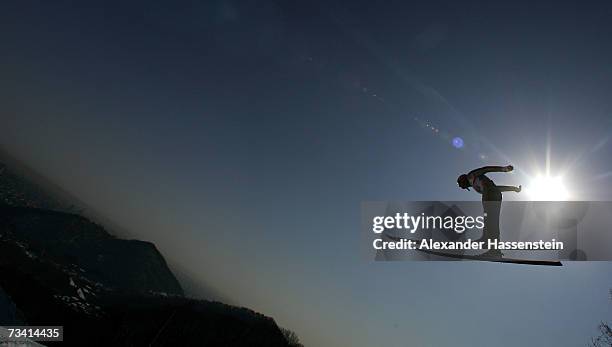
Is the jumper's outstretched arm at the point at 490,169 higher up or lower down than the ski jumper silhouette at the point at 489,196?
higher up

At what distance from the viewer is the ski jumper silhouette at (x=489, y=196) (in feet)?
21.6

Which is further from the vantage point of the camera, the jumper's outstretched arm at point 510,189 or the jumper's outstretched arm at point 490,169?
the jumper's outstretched arm at point 510,189

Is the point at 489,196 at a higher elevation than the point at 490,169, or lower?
lower

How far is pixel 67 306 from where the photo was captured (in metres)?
71.4

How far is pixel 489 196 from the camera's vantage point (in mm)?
6586

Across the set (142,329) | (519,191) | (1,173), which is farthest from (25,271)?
(1,173)

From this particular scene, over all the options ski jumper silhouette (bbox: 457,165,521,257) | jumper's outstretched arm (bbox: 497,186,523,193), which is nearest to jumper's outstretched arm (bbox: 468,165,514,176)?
ski jumper silhouette (bbox: 457,165,521,257)

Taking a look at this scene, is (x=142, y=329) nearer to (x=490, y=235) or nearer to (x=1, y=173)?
(x=490, y=235)

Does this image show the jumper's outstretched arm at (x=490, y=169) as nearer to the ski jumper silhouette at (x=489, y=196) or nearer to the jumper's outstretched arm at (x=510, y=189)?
the ski jumper silhouette at (x=489, y=196)

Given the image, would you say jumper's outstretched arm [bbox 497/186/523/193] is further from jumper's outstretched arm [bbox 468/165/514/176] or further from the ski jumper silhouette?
jumper's outstretched arm [bbox 468/165/514/176]

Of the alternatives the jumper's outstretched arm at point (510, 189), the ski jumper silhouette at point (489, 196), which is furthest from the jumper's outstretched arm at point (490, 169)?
the jumper's outstretched arm at point (510, 189)

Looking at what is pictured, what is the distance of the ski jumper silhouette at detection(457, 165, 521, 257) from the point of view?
259 inches

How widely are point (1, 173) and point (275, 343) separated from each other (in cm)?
15867

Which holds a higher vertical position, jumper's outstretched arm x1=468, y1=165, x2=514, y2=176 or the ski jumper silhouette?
jumper's outstretched arm x1=468, y1=165, x2=514, y2=176
